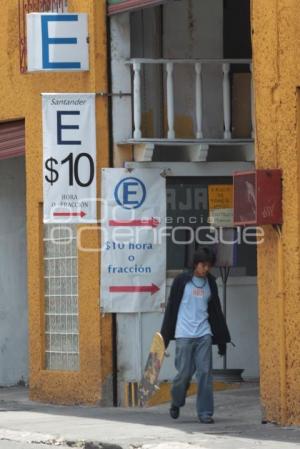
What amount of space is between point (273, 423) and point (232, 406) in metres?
2.06

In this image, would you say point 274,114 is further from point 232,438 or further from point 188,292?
point 232,438

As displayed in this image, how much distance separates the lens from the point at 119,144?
55.4ft

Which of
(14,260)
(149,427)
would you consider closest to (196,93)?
(149,427)

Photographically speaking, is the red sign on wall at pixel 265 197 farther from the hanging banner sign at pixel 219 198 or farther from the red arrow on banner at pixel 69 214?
the hanging banner sign at pixel 219 198

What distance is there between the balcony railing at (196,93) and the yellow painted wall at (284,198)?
2.94 meters

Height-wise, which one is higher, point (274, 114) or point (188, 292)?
point (274, 114)

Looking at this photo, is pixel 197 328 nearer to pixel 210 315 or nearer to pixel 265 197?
pixel 210 315

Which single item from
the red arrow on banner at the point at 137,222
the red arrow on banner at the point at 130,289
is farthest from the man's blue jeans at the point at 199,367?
the red arrow on banner at the point at 137,222

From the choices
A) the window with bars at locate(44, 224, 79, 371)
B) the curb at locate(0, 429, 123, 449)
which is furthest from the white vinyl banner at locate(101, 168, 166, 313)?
the curb at locate(0, 429, 123, 449)

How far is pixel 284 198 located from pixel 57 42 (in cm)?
437

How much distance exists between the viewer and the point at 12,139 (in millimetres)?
18641

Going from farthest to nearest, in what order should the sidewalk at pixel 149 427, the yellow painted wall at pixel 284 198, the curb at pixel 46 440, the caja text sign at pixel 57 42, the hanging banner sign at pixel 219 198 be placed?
the hanging banner sign at pixel 219 198 < the caja text sign at pixel 57 42 < the yellow painted wall at pixel 284 198 < the curb at pixel 46 440 < the sidewalk at pixel 149 427

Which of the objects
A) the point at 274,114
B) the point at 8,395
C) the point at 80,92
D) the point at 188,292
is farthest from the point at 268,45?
the point at 8,395

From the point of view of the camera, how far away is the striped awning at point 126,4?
15719mm
